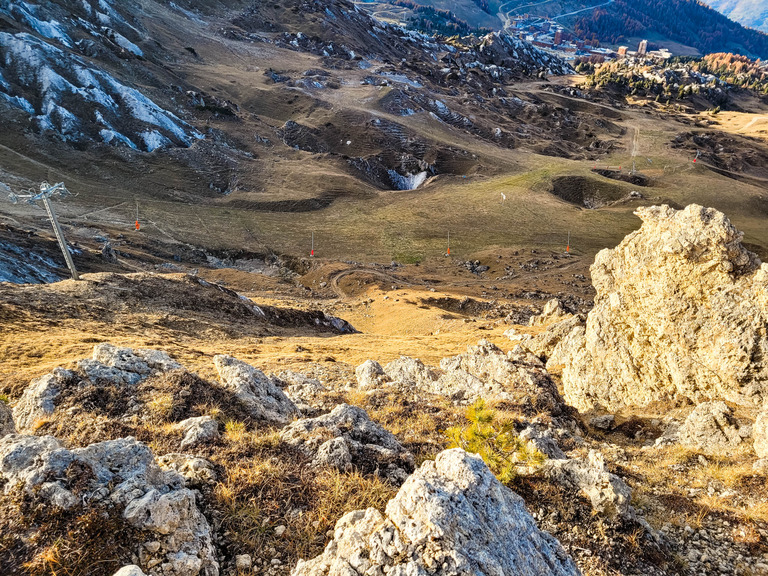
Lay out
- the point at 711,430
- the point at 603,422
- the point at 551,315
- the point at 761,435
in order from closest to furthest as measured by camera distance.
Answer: the point at 761,435, the point at 711,430, the point at 603,422, the point at 551,315

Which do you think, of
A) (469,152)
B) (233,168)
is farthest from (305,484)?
(469,152)

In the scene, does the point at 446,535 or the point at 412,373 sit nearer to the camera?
the point at 446,535

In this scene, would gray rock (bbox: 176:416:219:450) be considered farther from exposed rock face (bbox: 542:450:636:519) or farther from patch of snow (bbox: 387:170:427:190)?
patch of snow (bbox: 387:170:427:190)

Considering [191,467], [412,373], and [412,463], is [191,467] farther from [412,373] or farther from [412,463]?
[412,373]

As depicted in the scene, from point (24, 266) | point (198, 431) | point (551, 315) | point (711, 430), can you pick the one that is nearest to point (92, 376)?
point (198, 431)

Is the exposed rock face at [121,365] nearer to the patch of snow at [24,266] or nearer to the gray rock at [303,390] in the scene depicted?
the gray rock at [303,390]

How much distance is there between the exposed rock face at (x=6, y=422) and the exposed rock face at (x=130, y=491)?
11.1ft

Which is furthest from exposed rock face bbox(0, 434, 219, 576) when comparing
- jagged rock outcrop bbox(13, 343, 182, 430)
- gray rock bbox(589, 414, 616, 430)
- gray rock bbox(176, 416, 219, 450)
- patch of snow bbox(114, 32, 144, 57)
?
patch of snow bbox(114, 32, 144, 57)

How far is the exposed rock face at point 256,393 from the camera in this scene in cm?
926

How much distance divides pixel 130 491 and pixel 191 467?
3.29ft

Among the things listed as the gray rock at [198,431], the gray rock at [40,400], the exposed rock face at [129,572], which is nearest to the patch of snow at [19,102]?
the gray rock at [40,400]

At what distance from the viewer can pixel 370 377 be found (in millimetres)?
14961

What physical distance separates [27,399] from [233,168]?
58701mm

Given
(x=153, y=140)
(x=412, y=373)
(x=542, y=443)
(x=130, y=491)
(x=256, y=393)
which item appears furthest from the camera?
(x=153, y=140)
